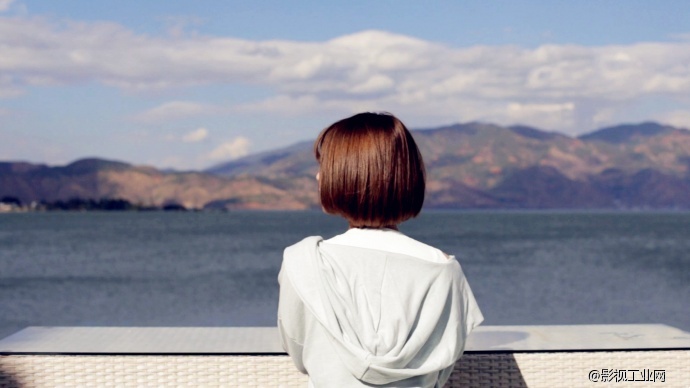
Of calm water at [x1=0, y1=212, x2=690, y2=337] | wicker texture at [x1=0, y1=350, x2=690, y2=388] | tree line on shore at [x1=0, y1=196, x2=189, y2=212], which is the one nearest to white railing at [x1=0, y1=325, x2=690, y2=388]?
wicker texture at [x1=0, y1=350, x2=690, y2=388]

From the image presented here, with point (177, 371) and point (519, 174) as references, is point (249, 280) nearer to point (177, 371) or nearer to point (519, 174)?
point (177, 371)

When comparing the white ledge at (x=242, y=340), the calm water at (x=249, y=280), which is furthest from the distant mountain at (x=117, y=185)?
the white ledge at (x=242, y=340)

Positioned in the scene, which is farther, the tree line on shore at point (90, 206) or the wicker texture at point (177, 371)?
the tree line on shore at point (90, 206)

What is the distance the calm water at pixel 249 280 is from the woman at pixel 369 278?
12301 mm

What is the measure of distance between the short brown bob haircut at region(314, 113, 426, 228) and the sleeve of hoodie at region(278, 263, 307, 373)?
15 cm

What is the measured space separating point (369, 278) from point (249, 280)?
71.9 ft

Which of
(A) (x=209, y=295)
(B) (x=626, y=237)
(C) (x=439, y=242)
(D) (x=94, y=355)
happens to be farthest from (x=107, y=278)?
(B) (x=626, y=237)

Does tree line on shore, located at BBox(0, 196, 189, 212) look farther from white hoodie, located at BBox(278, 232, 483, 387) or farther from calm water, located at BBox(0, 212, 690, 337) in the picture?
white hoodie, located at BBox(278, 232, 483, 387)

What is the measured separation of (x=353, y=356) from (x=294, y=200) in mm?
89285

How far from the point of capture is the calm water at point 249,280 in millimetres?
16312

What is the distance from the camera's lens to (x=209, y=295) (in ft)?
67.3

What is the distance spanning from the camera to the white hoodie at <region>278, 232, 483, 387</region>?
5.08ft

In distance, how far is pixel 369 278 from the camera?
5.15 feet

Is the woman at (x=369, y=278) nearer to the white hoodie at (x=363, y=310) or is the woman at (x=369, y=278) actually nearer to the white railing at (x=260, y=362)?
the white hoodie at (x=363, y=310)
